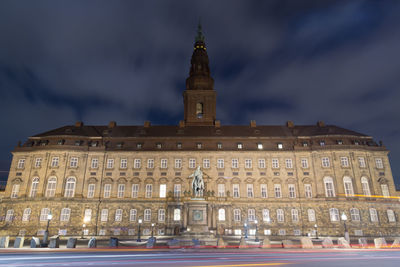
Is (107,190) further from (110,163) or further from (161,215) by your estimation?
(161,215)

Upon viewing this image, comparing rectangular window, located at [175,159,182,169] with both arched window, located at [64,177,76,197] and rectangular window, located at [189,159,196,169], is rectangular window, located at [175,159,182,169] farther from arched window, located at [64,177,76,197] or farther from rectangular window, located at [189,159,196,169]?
arched window, located at [64,177,76,197]

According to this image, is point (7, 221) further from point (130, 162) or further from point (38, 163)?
point (130, 162)

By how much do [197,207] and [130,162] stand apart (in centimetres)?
1962

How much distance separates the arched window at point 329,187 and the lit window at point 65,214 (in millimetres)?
45262

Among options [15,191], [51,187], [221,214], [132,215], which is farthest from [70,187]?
[221,214]

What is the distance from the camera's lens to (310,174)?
46.1 metres

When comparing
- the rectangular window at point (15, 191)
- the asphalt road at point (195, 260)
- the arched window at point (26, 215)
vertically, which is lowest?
the asphalt road at point (195, 260)

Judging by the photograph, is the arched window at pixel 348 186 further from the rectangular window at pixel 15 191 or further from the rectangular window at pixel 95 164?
the rectangular window at pixel 15 191

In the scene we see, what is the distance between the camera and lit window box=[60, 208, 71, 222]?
42.9 meters

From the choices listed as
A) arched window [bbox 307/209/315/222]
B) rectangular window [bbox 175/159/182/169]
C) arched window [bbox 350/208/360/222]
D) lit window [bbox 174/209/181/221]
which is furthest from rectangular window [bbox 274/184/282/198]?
rectangular window [bbox 175/159/182/169]

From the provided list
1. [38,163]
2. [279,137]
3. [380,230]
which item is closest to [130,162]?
[38,163]

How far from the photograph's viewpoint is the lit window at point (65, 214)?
42.9m

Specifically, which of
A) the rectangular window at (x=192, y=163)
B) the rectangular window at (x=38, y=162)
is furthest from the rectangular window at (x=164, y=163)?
the rectangular window at (x=38, y=162)

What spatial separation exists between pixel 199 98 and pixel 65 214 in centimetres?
3628
